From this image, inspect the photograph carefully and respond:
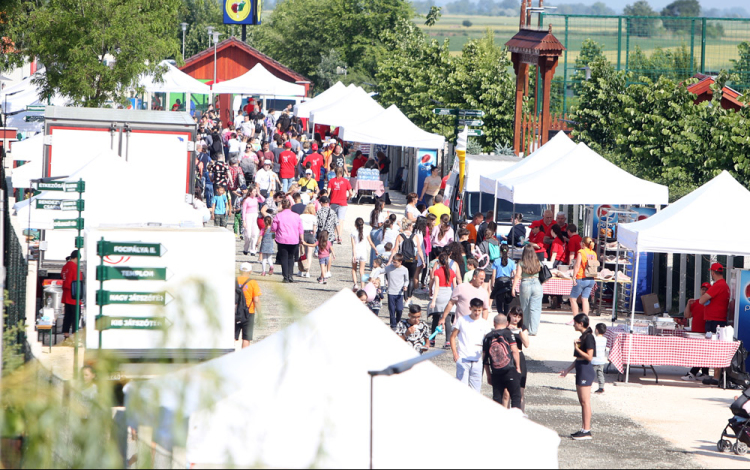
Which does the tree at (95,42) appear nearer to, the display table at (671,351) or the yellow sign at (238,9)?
the display table at (671,351)

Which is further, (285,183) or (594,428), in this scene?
(285,183)

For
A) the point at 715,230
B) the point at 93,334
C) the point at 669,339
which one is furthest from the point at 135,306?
Result: the point at 715,230

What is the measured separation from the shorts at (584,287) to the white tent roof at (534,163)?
3.84m

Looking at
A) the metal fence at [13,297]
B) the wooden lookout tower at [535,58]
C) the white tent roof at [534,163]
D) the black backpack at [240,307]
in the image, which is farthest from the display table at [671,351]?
the wooden lookout tower at [535,58]

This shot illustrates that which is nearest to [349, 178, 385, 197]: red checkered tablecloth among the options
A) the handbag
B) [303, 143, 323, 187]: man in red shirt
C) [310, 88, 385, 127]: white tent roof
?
[303, 143, 323, 187]: man in red shirt

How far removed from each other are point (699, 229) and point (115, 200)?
344 inches

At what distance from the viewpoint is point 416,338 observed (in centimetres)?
1388

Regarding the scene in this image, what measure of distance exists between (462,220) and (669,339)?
931 cm

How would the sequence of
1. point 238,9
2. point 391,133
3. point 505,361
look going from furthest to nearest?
point 238,9
point 391,133
point 505,361

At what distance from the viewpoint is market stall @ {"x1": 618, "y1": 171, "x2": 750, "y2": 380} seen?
14.2 m

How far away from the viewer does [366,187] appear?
30016 millimetres

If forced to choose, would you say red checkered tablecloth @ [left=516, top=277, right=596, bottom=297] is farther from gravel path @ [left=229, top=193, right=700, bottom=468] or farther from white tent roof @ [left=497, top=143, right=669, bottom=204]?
gravel path @ [left=229, top=193, right=700, bottom=468]

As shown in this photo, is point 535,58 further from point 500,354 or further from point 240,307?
point 500,354

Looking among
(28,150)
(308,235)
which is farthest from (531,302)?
(28,150)
